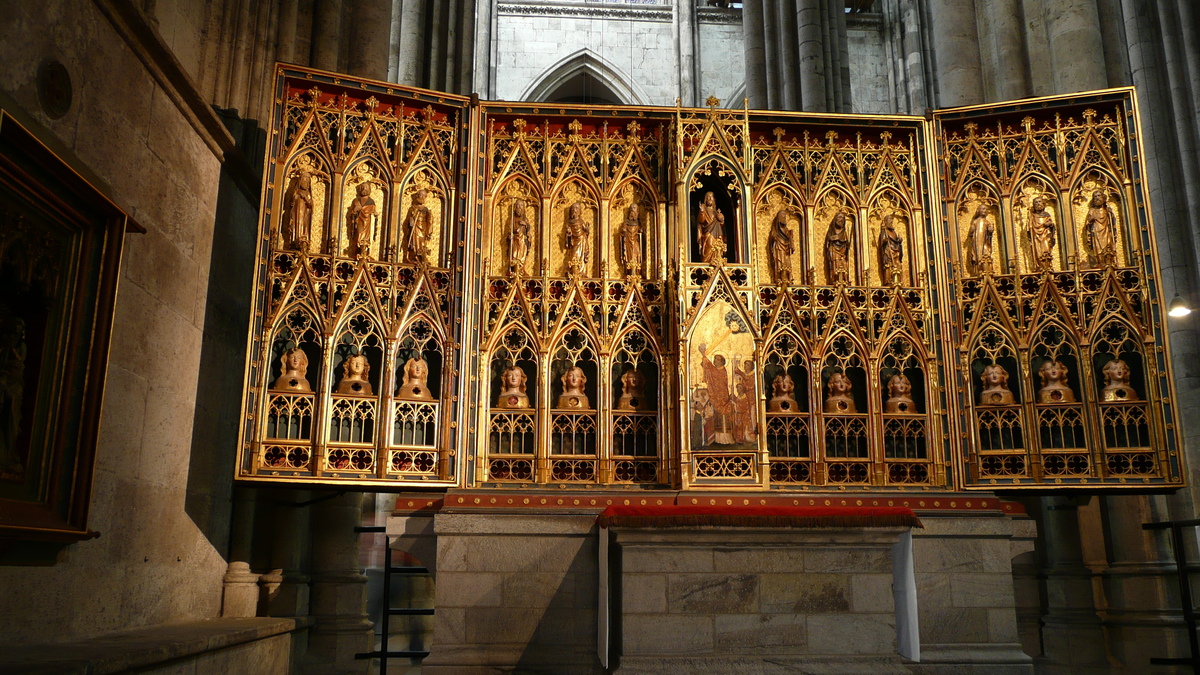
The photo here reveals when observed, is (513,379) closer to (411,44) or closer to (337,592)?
(337,592)

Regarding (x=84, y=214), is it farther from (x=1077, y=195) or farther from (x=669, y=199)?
(x=1077, y=195)

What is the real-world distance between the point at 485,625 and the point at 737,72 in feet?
82.5

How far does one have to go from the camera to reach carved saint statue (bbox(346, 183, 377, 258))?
A: 9.12 m

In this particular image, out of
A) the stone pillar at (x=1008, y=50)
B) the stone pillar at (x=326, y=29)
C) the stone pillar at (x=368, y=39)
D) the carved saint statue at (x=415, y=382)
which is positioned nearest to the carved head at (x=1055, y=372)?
the stone pillar at (x=1008, y=50)

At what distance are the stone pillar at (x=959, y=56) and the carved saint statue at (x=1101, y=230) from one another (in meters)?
3.46

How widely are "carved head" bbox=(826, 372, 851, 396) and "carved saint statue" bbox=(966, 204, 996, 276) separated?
1746 mm

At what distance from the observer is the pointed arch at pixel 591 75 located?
1190 inches

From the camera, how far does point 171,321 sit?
25.0 ft

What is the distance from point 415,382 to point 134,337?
272 centimetres

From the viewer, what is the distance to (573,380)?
931 cm

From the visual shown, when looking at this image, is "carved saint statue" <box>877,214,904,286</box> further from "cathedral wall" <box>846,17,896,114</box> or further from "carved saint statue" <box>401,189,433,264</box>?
"cathedral wall" <box>846,17,896,114</box>

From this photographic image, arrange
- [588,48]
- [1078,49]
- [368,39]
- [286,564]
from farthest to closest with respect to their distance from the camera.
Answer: [588,48], [368,39], [1078,49], [286,564]

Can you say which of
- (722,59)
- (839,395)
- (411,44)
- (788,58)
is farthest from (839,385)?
(722,59)

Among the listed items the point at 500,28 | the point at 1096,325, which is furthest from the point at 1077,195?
the point at 500,28
